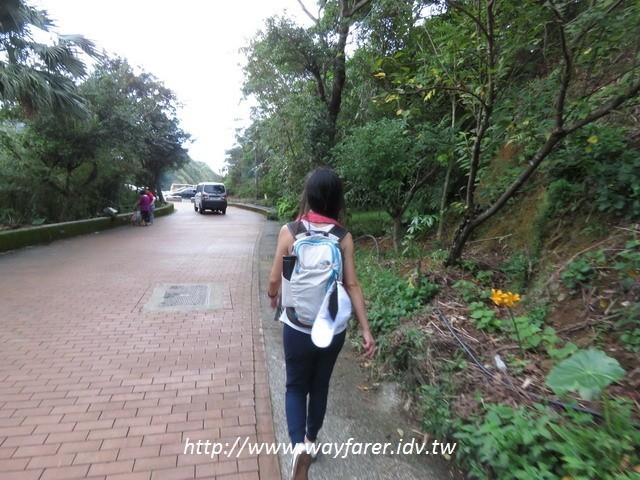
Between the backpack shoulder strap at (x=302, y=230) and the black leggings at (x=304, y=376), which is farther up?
the backpack shoulder strap at (x=302, y=230)

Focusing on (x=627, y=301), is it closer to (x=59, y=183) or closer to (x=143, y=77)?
(x=59, y=183)

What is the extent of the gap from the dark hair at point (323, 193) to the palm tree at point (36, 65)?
9.60m

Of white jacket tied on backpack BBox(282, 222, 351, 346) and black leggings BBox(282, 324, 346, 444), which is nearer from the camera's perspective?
white jacket tied on backpack BBox(282, 222, 351, 346)

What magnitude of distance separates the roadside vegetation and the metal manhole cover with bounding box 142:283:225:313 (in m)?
2.24

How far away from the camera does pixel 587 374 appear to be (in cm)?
221

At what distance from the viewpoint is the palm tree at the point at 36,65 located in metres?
9.35

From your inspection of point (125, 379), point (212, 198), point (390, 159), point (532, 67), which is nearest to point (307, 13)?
point (390, 159)

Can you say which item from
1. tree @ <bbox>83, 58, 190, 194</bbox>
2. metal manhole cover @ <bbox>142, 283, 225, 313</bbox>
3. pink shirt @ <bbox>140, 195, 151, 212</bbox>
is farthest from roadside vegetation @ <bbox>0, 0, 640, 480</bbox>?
pink shirt @ <bbox>140, 195, 151, 212</bbox>

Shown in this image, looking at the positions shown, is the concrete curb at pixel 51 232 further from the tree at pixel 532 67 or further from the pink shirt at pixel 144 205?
the tree at pixel 532 67

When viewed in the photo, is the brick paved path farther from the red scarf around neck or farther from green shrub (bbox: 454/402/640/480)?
the red scarf around neck

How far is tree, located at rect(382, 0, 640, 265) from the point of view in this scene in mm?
3430

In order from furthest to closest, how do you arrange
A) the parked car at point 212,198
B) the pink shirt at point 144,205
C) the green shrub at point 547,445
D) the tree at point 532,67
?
the parked car at point 212,198 < the pink shirt at point 144,205 < the tree at point 532,67 < the green shrub at point 547,445

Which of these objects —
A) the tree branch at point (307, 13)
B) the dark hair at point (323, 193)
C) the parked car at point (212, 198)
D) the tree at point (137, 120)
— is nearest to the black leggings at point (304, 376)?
the dark hair at point (323, 193)

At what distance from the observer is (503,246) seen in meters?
5.27
